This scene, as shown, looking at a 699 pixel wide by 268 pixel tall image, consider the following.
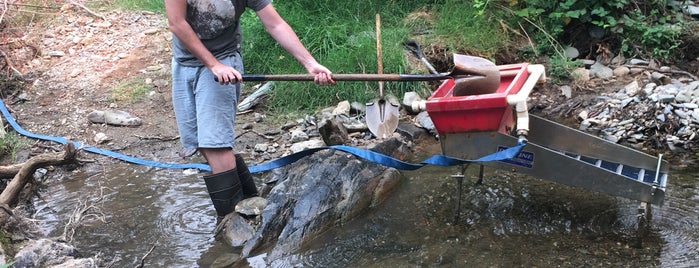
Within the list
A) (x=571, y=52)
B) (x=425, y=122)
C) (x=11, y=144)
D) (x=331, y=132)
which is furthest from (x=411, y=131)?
(x=11, y=144)

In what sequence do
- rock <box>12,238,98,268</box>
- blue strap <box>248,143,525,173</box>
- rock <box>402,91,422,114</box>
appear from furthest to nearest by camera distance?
rock <box>402,91,422,114</box> < blue strap <box>248,143,525,173</box> < rock <box>12,238,98,268</box>

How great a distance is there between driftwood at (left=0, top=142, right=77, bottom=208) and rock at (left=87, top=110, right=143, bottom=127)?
1.81m

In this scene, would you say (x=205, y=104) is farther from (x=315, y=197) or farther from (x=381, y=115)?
(x=381, y=115)

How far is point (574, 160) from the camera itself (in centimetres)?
316

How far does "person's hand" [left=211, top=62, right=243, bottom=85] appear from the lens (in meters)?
3.18

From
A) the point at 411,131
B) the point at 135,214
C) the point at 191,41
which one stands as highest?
the point at 191,41

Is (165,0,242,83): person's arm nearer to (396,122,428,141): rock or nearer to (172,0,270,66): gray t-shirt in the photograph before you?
(172,0,270,66): gray t-shirt

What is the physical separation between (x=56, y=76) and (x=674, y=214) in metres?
6.20

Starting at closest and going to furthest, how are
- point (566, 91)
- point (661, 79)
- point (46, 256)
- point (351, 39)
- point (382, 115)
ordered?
point (46, 256)
point (382, 115)
point (661, 79)
point (566, 91)
point (351, 39)

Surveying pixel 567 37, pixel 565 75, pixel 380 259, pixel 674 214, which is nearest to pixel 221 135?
pixel 380 259

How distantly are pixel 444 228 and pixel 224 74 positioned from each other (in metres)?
1.54

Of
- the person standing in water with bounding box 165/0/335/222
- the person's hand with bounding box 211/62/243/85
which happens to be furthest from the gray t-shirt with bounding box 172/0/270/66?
the person's hand with bounding box 211/62/243/85

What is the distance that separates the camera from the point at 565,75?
6.06 metres

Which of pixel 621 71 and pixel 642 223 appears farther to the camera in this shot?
pixel 621 71
